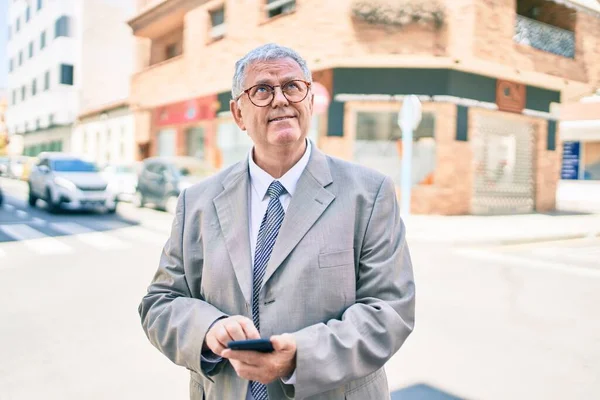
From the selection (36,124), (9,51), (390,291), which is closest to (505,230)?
(390,291)

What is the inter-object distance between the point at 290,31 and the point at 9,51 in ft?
145

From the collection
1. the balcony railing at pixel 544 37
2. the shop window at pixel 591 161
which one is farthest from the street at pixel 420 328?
the shop window at pixel 591 161

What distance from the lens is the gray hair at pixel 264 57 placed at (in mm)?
1774

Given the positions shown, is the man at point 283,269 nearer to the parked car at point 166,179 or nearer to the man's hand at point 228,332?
the man's hand at point 228,332

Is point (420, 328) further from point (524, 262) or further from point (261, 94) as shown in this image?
point (524, 262)

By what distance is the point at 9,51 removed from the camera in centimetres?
5069

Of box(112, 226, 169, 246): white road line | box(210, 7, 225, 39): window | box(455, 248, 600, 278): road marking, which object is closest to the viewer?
box(455, 248, 600, 278): road marking

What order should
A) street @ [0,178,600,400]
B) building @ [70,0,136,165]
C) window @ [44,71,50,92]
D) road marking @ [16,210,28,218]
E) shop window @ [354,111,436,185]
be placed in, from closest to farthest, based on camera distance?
1. street @ [0,178,600,400]
2. road marking @ [16,210,28,218]
3. shop window @ [354,111,436,185]
4. building @ [70,0,136,165]
5. window @ [44,71,50,92]

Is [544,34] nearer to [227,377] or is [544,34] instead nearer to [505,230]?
[505,230]

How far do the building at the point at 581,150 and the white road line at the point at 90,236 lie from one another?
21.5m

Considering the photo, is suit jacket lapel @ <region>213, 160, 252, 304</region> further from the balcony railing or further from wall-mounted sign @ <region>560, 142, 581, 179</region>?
wall-mounted sign @ <region>560, 142, 581, 179</region>

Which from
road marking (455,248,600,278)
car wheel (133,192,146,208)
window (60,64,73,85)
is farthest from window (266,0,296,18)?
window (60,64,73,85)

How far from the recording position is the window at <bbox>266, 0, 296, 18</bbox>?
17938 mm

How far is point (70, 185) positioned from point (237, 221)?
13595 mm
